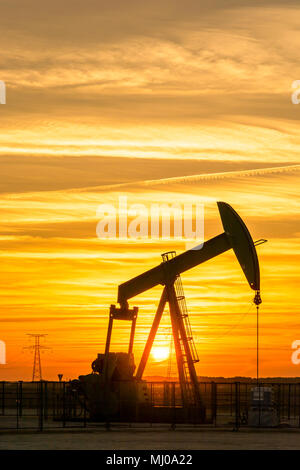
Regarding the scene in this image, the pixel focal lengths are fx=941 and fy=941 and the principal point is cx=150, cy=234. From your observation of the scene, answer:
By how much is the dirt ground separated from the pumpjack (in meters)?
6.09

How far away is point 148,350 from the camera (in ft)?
151

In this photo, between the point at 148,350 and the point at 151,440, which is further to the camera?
the point at 148,350

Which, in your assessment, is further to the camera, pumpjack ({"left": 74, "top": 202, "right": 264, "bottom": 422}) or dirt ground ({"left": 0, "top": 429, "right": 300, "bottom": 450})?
pumpjack ({"left": 74, "top": 202, "right": 264, "bottom": 422})

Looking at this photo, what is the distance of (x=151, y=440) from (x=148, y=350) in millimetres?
14172

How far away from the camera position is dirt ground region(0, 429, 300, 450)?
29.2 m

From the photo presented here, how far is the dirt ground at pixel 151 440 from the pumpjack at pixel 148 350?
6086 millimetres

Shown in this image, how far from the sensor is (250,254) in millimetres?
41125

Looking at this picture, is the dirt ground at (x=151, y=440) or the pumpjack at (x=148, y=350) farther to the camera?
the pumpjack at (x=148, y=350)

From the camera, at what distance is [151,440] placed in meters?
32.0

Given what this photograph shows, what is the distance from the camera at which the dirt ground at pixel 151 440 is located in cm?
2925

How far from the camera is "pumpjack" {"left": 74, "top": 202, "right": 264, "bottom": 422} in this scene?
1714 inches
